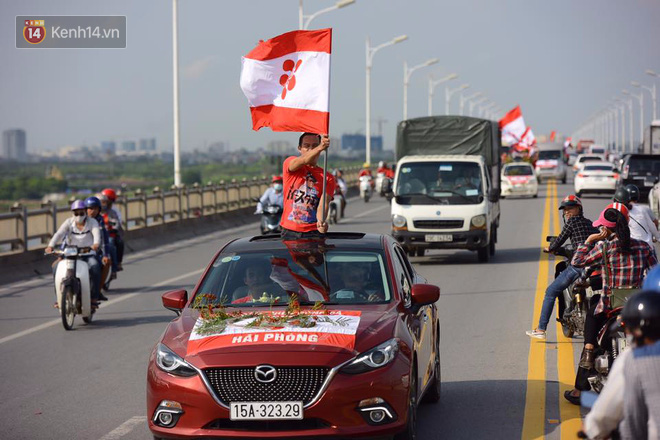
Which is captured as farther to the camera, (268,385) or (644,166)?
(644,166)

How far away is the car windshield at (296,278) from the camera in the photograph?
789 centimetres

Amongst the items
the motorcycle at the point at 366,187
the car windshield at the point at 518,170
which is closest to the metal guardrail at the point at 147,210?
the motorcycle at the point at 366,187

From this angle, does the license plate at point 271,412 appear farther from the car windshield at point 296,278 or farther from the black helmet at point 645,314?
the black helmet at point 645,314

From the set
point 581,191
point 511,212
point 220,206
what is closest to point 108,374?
point 220,206

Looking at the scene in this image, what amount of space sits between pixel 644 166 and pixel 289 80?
32.0 meters

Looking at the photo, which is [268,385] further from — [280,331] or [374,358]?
[374,358]

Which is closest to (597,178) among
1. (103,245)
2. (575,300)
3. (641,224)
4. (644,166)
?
(644,166)

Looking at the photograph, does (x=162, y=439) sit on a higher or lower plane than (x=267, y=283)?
lower

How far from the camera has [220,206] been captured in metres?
37.0

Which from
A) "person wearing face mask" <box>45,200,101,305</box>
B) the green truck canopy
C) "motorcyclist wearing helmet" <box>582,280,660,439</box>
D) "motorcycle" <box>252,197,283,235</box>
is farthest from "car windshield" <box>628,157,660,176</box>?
"motorcyclist wearing helmet" <box>582,280,660,439</box>

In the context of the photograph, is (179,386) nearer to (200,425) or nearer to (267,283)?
(200,425)

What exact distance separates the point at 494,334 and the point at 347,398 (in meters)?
6.30

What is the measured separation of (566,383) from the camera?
9.65 metres

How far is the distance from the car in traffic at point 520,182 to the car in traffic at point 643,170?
27.3 feet
